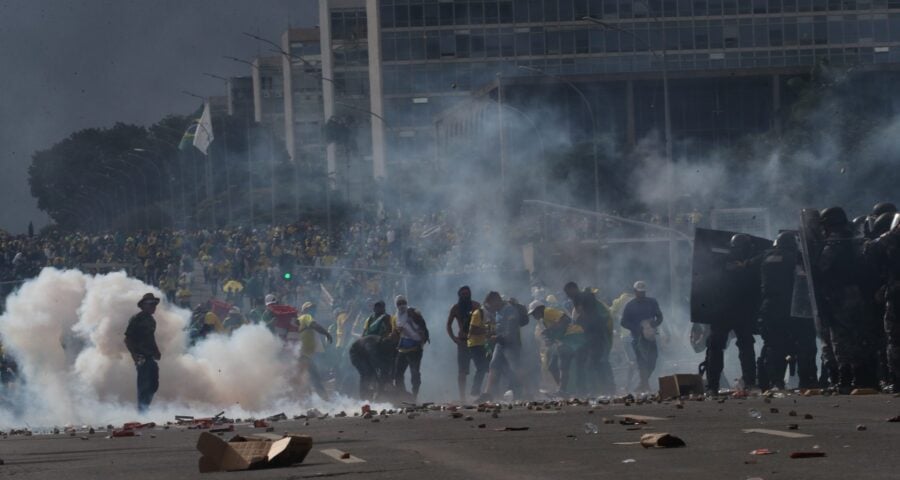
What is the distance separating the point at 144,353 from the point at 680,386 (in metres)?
6.50

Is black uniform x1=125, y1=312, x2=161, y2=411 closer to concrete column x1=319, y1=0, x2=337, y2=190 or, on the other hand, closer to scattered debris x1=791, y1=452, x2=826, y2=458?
scattered debris x1=791, y1=452, x2=826, y2=458

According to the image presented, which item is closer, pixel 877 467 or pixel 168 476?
pixel 877 467

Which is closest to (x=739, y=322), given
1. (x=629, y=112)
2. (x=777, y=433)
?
(x=777, y=433)

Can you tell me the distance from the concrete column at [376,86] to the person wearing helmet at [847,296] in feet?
310

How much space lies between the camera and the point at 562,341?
76.5ft

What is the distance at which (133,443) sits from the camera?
1507 centimetres

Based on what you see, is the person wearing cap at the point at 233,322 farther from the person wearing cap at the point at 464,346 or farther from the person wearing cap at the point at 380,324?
the person wearing cap at the point at 464,346

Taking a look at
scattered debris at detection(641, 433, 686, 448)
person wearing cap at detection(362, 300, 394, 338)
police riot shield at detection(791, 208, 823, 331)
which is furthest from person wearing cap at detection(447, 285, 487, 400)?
scattered debris at detection(641, 433, 686, 448)

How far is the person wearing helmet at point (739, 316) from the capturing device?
19.6 meters

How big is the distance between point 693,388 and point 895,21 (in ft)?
295

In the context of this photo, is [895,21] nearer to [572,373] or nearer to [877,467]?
[572,373]

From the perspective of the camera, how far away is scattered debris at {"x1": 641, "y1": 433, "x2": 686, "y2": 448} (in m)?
11.4

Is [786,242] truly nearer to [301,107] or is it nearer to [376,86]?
[376,86]

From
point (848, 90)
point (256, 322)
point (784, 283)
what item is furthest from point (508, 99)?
point (784, 283)
